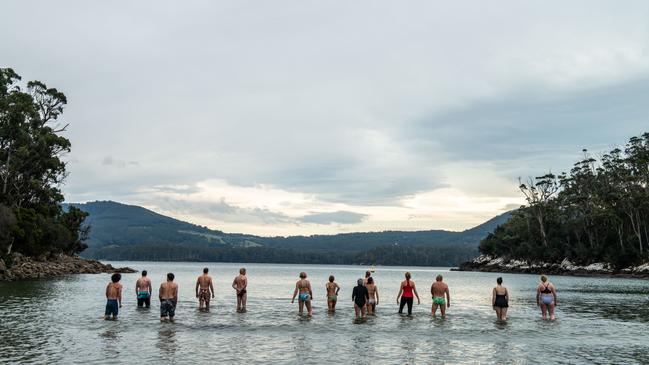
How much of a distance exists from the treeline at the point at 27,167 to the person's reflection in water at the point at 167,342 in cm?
4910

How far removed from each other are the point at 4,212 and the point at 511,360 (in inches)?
2392

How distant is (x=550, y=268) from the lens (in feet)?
383

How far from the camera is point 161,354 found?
1630cm

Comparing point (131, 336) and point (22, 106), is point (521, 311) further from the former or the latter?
point (22, 106)

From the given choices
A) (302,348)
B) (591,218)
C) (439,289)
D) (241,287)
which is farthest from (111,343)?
(591,218)

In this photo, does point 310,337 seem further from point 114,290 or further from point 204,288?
point 204,288

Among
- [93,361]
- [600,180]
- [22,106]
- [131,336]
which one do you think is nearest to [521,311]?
[131,336]

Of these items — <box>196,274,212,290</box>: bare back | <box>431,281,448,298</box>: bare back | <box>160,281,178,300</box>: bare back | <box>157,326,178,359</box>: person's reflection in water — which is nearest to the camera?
<box>157,326,178,359</box>: person's reflection in water

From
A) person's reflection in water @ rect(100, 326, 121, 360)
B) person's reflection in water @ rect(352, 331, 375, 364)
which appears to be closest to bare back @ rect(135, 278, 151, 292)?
person's reflection in water @ rect(100, 326, 121, 360)

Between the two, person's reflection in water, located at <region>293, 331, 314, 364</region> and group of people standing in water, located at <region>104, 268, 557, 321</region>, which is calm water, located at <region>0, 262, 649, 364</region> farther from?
group of people standing in water, located at <region>104, 268, 557, 321</region>

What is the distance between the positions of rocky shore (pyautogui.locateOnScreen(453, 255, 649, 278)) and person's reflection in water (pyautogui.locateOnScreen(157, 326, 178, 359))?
8619 centimetres

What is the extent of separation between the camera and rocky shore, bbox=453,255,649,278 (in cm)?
9212

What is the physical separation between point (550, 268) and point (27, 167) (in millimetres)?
98624

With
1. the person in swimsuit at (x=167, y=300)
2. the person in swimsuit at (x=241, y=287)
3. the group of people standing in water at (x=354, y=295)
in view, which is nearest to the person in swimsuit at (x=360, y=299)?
the group of people standing in water at (x=354, y=295)
